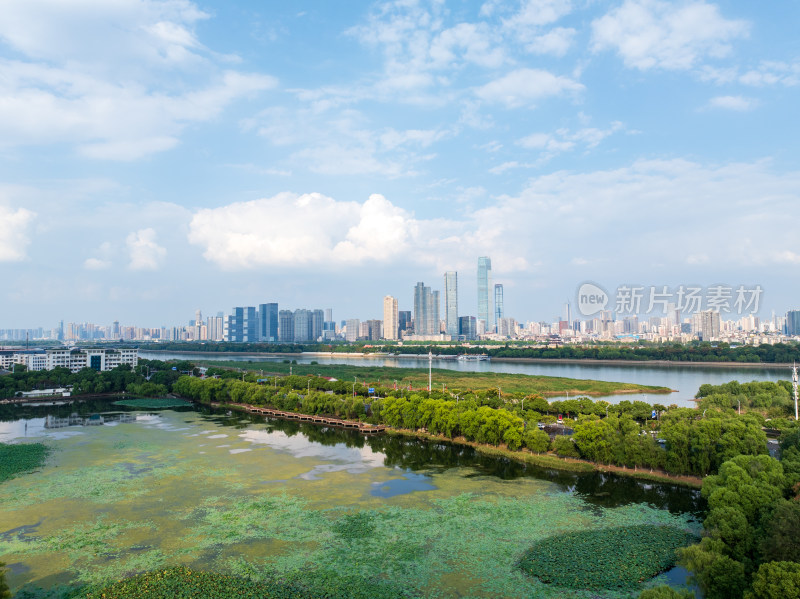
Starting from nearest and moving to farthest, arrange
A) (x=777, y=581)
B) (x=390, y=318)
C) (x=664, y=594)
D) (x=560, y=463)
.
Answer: (x=777, y=581) < (x=664, y=594) < (x=560, y=463) < (x=390, y=318)

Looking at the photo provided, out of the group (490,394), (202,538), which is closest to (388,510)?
(202,538)

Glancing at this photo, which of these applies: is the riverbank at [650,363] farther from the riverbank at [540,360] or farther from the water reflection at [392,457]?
the water reflection at [392,457]

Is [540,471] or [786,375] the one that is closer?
[540,471]

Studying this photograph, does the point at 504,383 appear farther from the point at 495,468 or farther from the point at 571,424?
the point at 495,468

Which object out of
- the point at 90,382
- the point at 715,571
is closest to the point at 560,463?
the point at 715,571

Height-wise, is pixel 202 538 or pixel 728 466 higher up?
pixel 728 466

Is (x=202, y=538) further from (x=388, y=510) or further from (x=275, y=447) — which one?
(x=275, y=447)

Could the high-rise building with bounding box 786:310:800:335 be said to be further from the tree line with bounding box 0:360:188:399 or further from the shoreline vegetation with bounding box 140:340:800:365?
→ the tree line with bounding box 0:360:188:399
